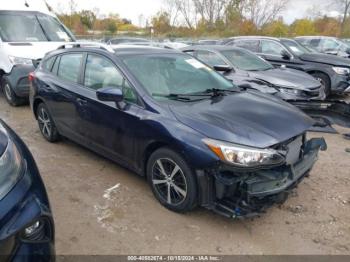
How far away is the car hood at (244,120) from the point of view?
2.98m

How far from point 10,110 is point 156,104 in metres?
5.20

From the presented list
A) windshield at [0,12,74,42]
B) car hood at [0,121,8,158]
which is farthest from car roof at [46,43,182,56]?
windshield at [0,12,74,42]

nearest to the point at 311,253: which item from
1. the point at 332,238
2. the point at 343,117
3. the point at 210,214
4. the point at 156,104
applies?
the point at 332,238

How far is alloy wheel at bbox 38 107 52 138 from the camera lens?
523 cm

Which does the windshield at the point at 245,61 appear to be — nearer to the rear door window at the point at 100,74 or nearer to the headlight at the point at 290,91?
the headlight at the point at 290,91

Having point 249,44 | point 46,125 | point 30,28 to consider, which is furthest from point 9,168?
point 249,44

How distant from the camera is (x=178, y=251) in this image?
114 inches

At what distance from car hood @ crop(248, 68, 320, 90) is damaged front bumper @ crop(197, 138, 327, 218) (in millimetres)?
4126

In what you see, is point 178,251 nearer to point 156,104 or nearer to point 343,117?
point 156,104

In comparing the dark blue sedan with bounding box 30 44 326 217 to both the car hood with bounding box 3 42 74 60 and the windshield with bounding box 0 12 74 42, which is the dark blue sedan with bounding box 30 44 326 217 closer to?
the car hood with bounding box 3 42 74 60

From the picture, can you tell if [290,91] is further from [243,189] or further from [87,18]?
[87,18]

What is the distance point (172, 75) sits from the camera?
3.96m

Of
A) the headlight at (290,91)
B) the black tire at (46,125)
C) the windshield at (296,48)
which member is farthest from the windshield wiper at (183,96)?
the windshield at (296,48)

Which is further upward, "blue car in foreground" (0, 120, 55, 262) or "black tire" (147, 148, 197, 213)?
"blue car in foreground" (0, 120, 55, 262)
